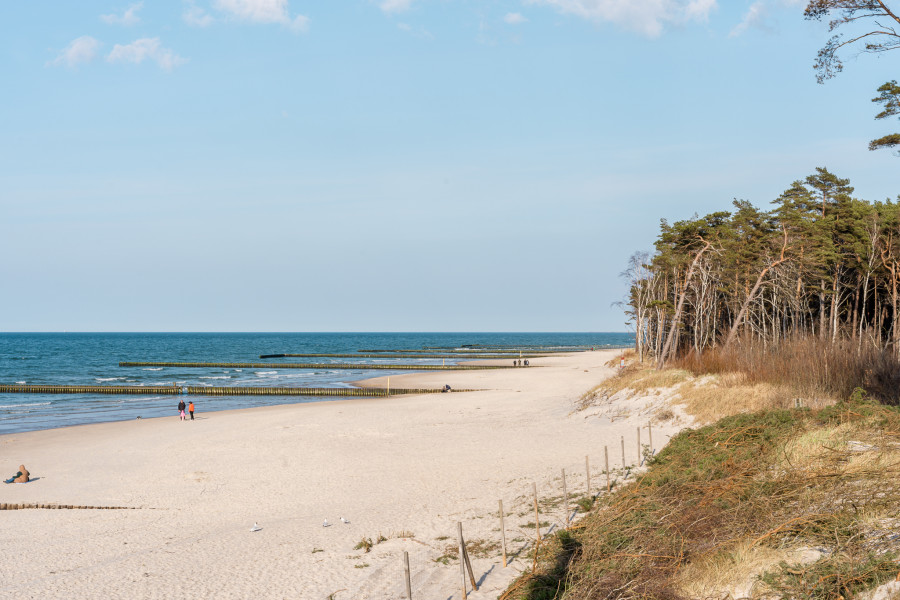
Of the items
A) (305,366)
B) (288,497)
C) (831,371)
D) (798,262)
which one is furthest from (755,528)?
(305,366)

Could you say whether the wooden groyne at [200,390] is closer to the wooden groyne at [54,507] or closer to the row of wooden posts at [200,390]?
the row of wooden posts at [200,390]

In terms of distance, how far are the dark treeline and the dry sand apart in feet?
47.9

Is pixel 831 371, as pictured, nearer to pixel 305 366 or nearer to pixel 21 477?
pixel 21 477

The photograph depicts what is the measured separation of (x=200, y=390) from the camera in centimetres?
5719

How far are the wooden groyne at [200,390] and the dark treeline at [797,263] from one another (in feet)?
64.2

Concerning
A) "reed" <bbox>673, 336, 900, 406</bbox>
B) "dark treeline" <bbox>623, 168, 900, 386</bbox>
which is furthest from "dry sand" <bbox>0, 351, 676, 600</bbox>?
"dark treeline" <bbox>623, 168, 900, 386</bbox>

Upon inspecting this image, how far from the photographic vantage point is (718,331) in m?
57.1

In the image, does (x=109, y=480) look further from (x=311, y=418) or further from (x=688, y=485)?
(x=688, y=485)

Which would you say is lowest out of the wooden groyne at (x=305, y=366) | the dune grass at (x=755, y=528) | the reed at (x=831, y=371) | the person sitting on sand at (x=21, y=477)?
the wooden groyne at (x=305, y=366)

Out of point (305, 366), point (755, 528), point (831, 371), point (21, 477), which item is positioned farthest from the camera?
point (305, 366)

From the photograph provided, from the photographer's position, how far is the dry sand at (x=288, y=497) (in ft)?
41.8

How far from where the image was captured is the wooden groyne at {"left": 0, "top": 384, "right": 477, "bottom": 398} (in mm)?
53219

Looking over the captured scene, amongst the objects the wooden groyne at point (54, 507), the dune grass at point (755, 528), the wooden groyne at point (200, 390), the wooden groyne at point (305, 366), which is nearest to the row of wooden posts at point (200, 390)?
the wooden groyne at point (200, 390)

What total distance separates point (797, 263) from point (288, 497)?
3321 cm
